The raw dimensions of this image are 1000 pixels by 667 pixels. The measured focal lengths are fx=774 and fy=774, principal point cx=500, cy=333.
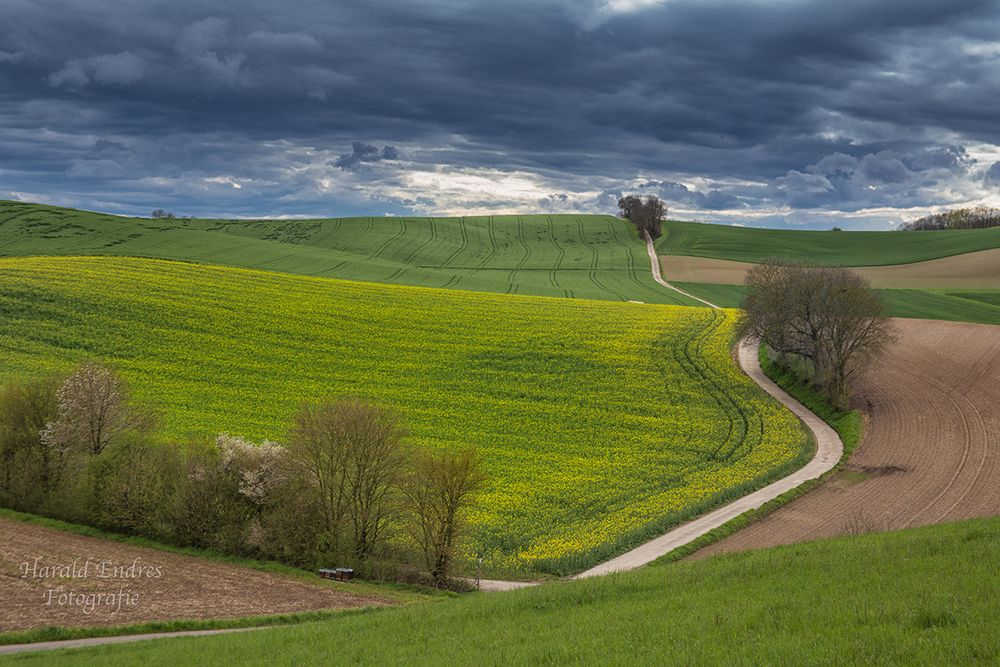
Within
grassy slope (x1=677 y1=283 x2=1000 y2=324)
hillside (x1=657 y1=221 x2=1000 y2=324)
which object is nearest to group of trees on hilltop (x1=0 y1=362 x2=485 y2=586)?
grassy slope (x1=677 y1=283 x2=1000 y2=324)

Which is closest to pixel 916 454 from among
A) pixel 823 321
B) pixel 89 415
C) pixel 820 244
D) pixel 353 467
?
pixel 823 321

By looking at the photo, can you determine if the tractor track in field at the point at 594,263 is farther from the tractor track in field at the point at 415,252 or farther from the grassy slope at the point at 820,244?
the tractor track in field at the point at 415,252

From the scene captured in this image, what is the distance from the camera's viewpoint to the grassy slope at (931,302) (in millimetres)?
86312

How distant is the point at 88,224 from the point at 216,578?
107 m

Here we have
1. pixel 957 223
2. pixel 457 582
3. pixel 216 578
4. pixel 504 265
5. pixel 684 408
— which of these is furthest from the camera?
pixel 957 223

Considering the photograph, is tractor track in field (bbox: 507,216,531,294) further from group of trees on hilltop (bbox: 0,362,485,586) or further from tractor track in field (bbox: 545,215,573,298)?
group of trees on hilltop (bbox: 0,362,485,586)

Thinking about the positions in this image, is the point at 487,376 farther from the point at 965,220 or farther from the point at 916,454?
the point at 965,220

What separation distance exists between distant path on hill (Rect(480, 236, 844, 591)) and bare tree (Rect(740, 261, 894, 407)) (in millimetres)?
2877

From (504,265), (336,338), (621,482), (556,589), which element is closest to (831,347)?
(621,482)

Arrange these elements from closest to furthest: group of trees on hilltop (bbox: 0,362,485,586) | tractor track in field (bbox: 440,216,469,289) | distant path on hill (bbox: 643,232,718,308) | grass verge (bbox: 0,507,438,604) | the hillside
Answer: grass verge (bbox: 0,507,438,604) < group of trees on hilltop (bbox: 0,362,485,586) < the hillside < distant path on hill (bbox: 643,232,718,308) < tractor track in field (bbox: 440,216,469,289)

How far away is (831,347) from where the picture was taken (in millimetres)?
57906

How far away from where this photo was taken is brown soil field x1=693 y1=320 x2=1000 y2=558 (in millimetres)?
34031

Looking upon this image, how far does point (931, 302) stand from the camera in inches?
3684

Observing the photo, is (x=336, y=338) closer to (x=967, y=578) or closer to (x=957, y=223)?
(x=967, y=578)
